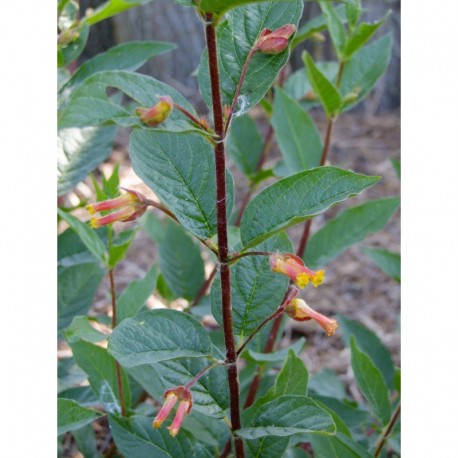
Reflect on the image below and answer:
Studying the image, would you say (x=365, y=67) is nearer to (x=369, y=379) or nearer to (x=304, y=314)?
(x=369, y=379)

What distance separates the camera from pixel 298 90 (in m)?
1.73

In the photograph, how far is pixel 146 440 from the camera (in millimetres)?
1051

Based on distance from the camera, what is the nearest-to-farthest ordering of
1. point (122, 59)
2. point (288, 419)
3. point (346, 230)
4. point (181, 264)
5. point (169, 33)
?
point (288, 419) → point (122, 59) → point (346, 230) → point (181, 264) → point (169, 33)

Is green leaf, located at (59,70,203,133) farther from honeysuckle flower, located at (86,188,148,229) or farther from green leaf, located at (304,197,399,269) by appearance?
green leaf, located at (304,197,399,269)

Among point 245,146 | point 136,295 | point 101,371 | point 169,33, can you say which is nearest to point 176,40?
point 169,33

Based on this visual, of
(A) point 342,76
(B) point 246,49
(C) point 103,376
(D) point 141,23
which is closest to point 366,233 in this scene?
(A) point 342,76

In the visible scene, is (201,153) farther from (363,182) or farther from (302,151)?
(302,151)

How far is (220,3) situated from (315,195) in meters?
0.23

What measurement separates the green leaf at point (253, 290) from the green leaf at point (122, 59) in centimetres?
51

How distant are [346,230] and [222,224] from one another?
0.68m

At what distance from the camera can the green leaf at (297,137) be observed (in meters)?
1.46

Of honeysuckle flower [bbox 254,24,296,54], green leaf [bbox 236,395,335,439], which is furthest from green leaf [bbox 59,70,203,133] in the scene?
green leaf [bbox 236,395,335,439]

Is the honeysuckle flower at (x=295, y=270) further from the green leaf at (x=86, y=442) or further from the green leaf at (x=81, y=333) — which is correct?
the green leaf at (x=86, y=442)

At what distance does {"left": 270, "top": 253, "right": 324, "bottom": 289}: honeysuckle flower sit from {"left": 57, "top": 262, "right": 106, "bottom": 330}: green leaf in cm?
72
